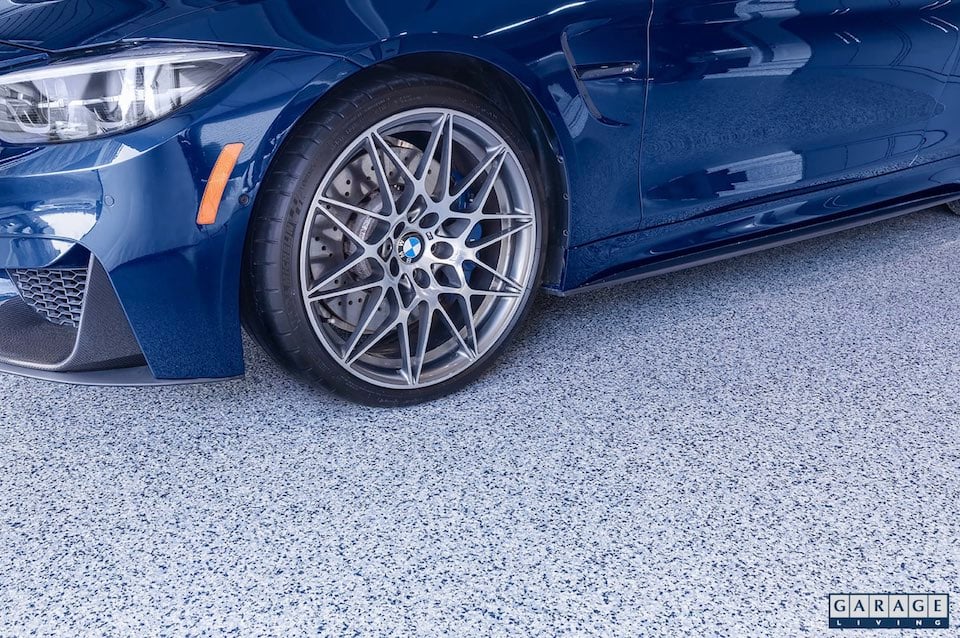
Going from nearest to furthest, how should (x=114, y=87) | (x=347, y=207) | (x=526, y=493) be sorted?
(x=114, y=87)
(x=526, y=493)
(x=347, y=207)

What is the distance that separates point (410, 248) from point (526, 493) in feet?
1.82

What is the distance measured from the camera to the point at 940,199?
9.06 feet

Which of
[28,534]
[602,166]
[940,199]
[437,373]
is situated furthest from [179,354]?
[940,199]

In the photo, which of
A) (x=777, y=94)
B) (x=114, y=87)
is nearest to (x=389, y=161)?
(x=114, y=87)

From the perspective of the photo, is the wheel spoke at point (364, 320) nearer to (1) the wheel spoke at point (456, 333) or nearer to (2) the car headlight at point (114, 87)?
(1) the wheel spoke at point (456, 333)

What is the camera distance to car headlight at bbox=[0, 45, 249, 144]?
1.47m

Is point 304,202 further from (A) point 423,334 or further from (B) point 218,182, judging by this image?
(A) point 423,334

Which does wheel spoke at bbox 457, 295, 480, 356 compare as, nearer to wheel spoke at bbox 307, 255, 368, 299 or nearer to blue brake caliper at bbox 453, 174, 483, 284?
blue brake caliper at bbox 453, 174, 483, 284

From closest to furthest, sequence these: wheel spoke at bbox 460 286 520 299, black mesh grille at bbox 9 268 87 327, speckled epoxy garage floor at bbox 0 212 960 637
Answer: speckled epoxy garage floor at bbox 0 212 960 637 → black mesh grille at bbox 9 268 87 327 → wheel spoke at bbox 460 286 520 299

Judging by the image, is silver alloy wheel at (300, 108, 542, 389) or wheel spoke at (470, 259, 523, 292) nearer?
silver alloy wheel at (300, 108, 542, 389)

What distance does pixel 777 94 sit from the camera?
6.84 feet

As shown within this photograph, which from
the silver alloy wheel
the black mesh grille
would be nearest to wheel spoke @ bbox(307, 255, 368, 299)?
the silver alloy wheel

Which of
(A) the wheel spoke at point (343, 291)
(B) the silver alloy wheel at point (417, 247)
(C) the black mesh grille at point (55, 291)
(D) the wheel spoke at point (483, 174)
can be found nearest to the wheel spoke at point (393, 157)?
(B) the silver alloy wheel at point (417, 247)

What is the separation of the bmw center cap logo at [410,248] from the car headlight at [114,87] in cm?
49
